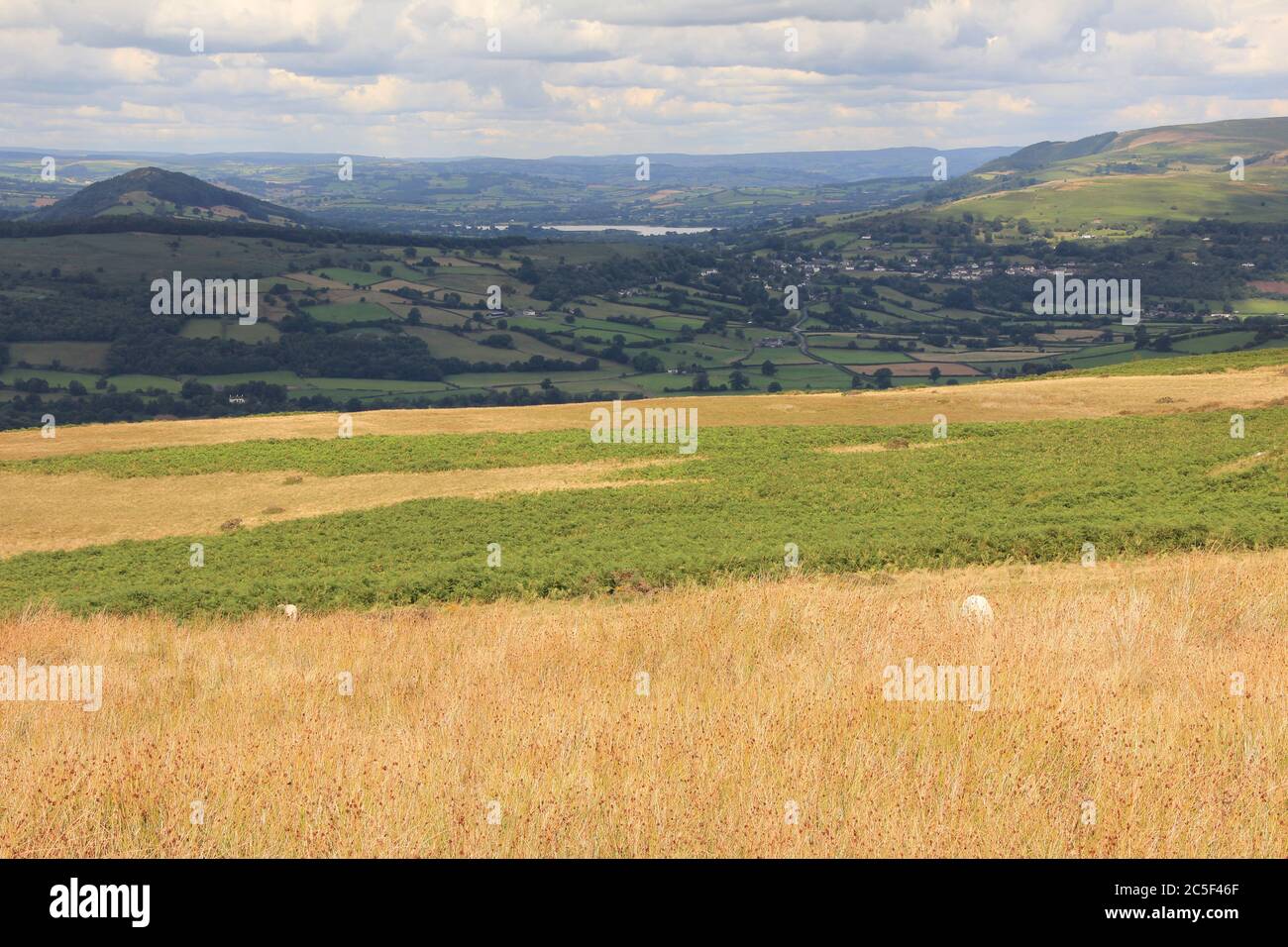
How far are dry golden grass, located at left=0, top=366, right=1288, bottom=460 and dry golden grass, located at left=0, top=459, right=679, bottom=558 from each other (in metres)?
7.59

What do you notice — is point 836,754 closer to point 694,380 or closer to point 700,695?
point 700,695

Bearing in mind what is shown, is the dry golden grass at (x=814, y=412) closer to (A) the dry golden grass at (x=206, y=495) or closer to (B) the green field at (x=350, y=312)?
(A) the dry golden grass at (x=206, y=495)

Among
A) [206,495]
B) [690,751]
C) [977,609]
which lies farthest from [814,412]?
[690,751]

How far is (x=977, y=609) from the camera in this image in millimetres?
14461

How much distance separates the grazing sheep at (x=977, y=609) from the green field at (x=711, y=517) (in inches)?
377

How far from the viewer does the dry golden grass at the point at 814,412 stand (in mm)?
54219

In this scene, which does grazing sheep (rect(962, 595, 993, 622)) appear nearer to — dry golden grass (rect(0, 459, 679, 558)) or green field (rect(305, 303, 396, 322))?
dry golden grass (rect(0, 459, 679, 558))

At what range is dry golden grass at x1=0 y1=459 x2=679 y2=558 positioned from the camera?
131 feet

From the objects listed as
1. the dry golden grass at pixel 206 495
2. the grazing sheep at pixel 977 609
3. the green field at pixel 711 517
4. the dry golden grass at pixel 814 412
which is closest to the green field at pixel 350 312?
the dry golden grass at pixel 814 412

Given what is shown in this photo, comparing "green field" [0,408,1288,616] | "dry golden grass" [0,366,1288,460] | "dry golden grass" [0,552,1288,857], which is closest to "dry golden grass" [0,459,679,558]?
"green field" [0,408,1288,616]

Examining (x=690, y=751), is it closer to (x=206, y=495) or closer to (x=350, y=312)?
(x=206, y=495)

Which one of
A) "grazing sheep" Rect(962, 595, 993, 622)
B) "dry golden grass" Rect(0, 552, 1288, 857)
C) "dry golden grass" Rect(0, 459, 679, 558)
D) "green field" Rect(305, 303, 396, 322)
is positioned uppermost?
"green field" Rect(305, 303, 396, 322)

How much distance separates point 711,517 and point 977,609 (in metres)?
22.6
